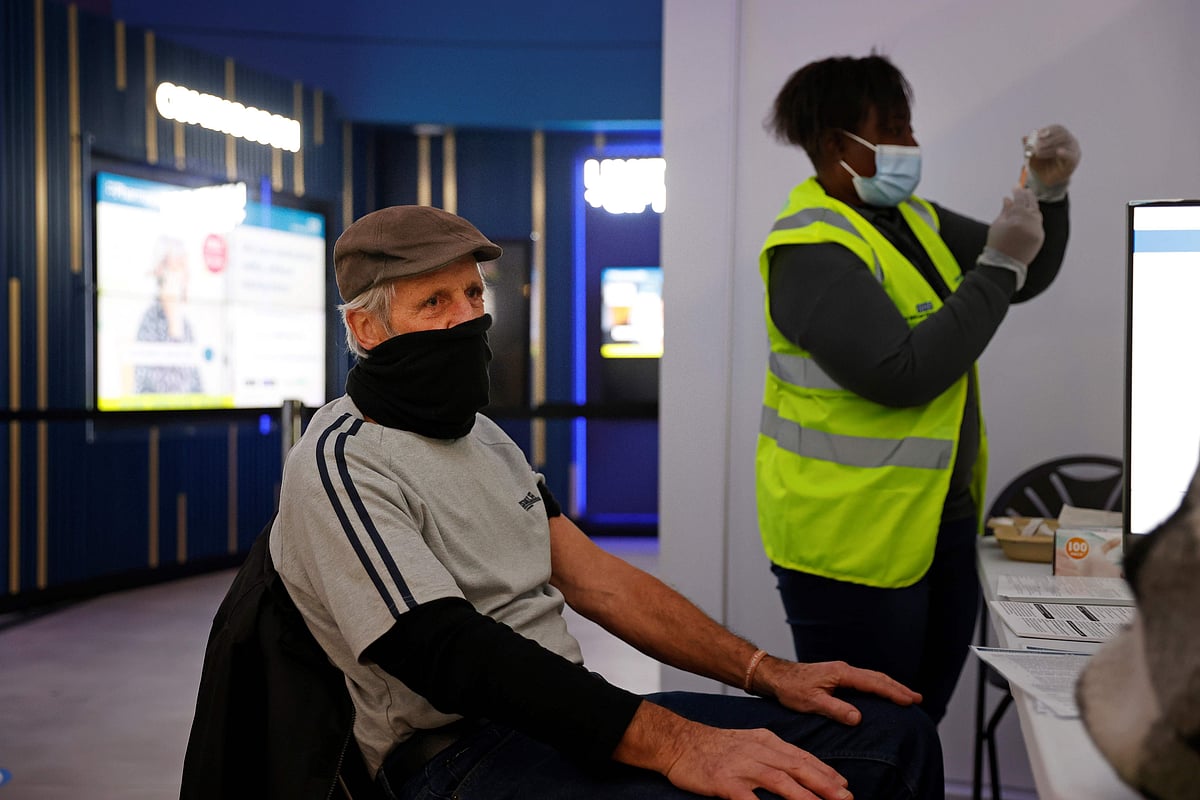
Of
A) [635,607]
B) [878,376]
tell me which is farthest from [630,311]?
[635,607]

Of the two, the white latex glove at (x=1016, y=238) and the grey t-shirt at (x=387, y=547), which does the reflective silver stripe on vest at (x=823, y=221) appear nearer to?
the white latex glove at (x=1016, y=238)

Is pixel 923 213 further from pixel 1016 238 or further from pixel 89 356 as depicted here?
pixel 89 356

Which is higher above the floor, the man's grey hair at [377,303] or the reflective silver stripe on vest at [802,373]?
the man's grey hair at [377,303]

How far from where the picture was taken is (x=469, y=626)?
1090mm

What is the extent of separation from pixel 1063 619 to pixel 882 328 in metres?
0.54

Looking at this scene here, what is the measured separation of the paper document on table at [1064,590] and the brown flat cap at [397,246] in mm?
783

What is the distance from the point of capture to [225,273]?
20.4 ft

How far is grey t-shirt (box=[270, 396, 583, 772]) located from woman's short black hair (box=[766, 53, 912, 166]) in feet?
2.94

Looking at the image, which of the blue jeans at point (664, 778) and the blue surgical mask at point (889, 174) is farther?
the blue surgical mask at point (889, 174)

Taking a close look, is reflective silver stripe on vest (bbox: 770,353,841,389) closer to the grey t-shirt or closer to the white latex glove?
the white latex glove

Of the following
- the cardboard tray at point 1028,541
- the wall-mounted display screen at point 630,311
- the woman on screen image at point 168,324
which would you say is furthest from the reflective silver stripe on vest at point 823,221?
the wall-mounted display screen at point 630,311

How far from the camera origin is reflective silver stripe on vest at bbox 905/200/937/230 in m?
1.91

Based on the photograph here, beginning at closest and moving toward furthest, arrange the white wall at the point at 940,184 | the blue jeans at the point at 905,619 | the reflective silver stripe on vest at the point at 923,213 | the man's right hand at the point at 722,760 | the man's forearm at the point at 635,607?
1. the man's right hand at the point at 722,760
2. the man's forearm at the point at 635,607
3. the blue jeans at the point at 905,619
4. the reflective silver stripe on vest at the point at 923,213
5. the white wall at the point at 940,184

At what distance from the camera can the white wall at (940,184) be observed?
8.50 ft
